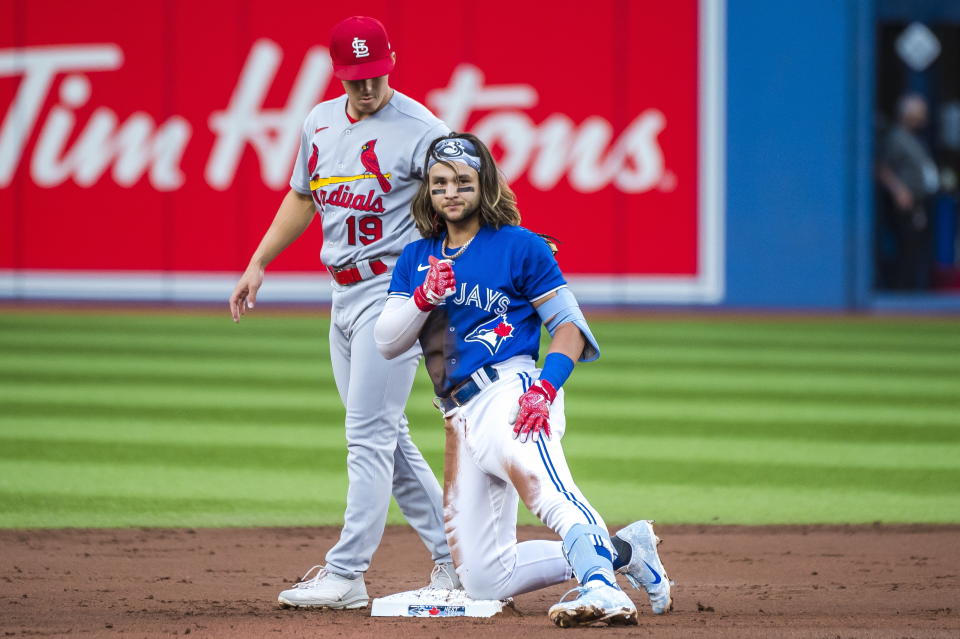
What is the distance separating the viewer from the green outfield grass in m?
7.17

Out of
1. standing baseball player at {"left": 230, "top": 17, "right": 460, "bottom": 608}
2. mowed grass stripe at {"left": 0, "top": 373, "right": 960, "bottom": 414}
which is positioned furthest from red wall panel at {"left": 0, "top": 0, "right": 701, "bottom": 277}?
standing baseball player at {"left": 230, "top": 17, "right": 460, "bottom": 608}

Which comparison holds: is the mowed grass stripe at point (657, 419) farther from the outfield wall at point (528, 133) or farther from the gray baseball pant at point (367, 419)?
the outfield wall at point (528, 133)

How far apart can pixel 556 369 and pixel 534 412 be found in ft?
0.53

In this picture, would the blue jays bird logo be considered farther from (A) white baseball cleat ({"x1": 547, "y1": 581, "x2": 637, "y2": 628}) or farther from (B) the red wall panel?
(B) the red wall panel

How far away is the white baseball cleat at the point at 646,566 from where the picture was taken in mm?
4562

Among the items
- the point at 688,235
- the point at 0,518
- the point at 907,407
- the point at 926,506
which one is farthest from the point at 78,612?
the point at 688,235

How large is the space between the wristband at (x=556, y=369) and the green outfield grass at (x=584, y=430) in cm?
243

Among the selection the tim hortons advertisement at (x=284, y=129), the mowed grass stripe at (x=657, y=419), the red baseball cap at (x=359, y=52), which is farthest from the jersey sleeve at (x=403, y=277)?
the tim hortons advertisement at (x=284, y=129)

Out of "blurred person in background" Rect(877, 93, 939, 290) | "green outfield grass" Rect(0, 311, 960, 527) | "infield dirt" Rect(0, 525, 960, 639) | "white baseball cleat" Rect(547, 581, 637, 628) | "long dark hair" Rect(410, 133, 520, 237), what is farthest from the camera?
"blurred person in background" Rect(877, 93, 939, 290)

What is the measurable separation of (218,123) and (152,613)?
14.0 m

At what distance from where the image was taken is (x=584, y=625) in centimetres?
434

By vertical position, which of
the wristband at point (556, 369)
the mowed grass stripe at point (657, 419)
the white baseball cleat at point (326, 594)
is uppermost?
the wristband at point (556, 369)

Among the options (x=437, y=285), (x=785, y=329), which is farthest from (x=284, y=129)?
(x=437, y=285)

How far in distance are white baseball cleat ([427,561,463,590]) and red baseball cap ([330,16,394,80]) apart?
1.73 meters
